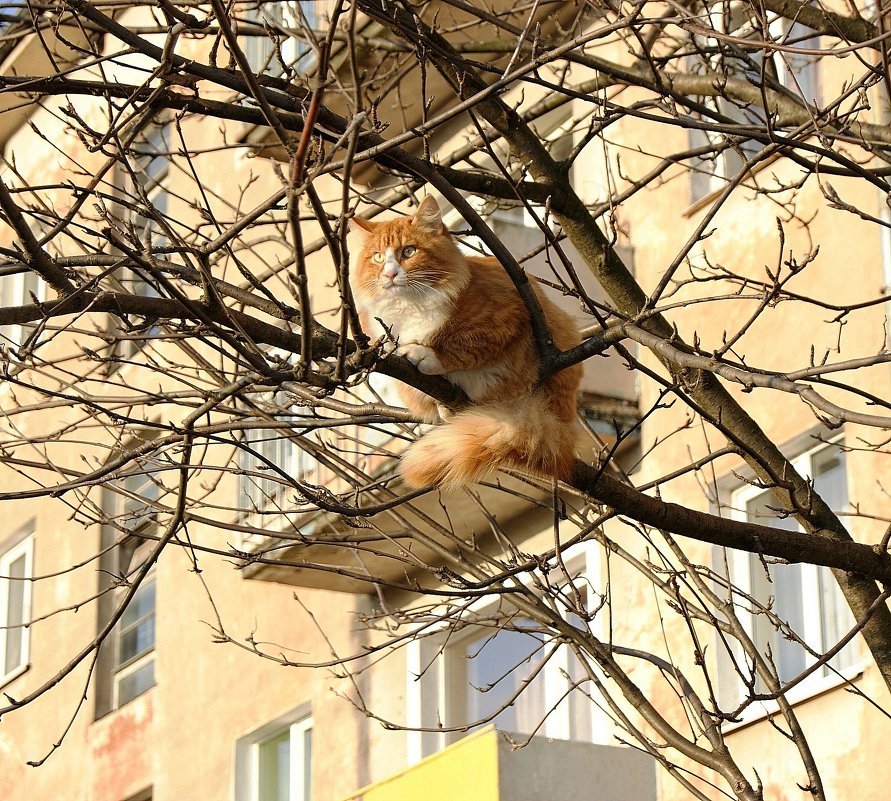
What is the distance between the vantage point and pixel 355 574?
5.48 metres

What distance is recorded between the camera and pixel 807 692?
788 centimetres

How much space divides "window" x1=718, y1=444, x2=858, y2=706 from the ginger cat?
319cm

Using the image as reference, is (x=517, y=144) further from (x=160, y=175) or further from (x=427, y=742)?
(x=160, y=175)

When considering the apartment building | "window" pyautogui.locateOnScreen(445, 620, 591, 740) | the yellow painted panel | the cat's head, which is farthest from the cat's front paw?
"window" pyautogui.locateOnScreen(445, 620, 591, 740)

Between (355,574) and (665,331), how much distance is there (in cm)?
150

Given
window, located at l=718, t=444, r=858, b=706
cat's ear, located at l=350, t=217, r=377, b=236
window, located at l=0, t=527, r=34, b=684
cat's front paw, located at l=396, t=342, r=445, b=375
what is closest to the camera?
cat's front paw, located at l=396, t=342, r=445, b=375

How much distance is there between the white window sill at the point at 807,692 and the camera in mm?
7613

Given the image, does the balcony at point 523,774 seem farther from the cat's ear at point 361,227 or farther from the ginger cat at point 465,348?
the cat's ear at point 361,227

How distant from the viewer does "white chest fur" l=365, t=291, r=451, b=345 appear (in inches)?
209

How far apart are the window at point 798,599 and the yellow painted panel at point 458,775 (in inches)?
62.8

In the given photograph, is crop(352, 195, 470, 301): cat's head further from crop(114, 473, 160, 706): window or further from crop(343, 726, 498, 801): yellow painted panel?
crop(114, 473, 160, 706): window

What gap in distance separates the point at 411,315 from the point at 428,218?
55 cm

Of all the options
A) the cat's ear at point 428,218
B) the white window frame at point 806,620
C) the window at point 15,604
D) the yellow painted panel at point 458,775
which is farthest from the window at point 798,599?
the window at point 15,604

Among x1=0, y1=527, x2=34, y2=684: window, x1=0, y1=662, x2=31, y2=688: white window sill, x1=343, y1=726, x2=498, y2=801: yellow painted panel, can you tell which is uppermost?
x1=0, y1=527, x2=34, y2=684: window
